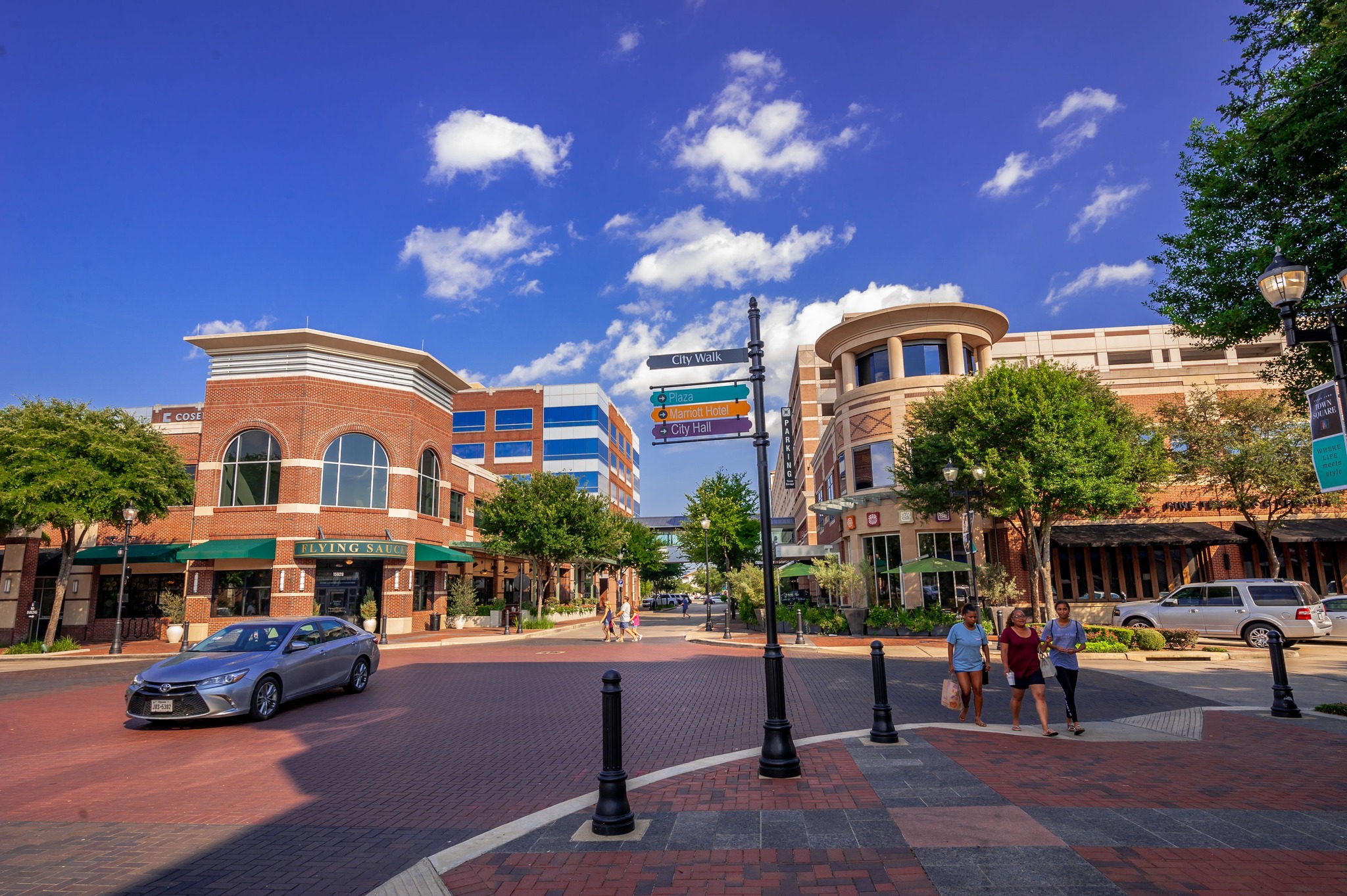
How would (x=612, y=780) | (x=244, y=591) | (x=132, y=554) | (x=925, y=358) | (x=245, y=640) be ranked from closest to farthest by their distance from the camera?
(x=612, y=780)
(x=245, y=640)
(x=132, y=554)
(x=244, y=591)
(x=925, y=358)

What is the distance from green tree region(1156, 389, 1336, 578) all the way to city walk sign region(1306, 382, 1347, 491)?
23560mm

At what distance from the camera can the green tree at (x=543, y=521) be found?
35219mm

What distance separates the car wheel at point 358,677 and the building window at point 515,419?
51612mm

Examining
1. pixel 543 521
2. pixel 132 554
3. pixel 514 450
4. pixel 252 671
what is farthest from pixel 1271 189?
pixel 514 450

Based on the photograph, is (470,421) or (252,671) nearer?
(252,671)

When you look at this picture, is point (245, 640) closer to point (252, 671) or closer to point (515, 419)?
point (252, 671)

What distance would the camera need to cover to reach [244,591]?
97.7 ft

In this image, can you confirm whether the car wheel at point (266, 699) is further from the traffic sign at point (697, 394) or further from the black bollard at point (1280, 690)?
the black bollard at point (1280, 690)

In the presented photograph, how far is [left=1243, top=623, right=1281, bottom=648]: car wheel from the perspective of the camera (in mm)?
18969

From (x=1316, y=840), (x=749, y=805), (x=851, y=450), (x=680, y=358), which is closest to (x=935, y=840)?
(x=749, y=805)

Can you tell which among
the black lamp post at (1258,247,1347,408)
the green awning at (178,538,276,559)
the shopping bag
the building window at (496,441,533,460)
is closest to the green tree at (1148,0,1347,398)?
the black lamp post at (1258,247,1347,408)

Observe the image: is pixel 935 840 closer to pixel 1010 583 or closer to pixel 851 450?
pixel 1010 583

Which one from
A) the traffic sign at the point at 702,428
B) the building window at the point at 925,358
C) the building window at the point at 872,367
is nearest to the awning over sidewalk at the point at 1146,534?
the building window at the point at 925,358

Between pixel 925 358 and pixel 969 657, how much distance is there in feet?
81.3
